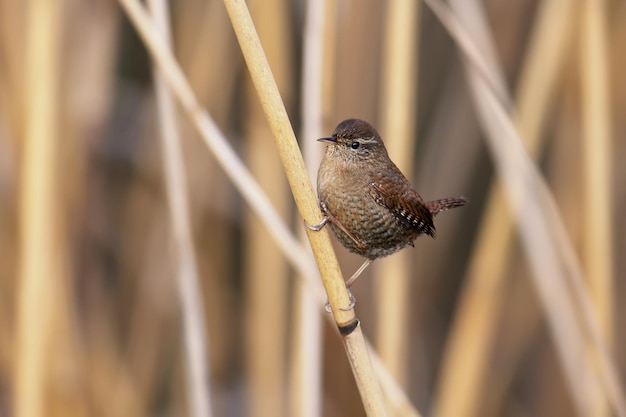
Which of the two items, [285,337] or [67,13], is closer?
[67,13]

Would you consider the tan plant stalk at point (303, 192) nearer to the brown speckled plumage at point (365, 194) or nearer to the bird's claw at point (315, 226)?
the bird's claw at point (315, 226)

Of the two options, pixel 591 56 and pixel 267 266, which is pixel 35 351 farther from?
pixel 591 56

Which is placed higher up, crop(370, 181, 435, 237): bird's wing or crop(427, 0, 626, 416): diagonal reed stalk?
crop(370, 181, 435, 237): bird's wing

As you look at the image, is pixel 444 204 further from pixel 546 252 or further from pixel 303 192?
pixel 303 192

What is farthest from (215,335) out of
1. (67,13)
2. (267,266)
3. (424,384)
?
(67,13)

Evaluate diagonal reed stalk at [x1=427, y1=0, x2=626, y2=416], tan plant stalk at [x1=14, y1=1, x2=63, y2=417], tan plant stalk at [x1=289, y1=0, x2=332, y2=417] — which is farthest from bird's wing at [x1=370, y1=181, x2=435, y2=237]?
tan plant stalk at [x1=14, y1=1, x2=63, y2=417]

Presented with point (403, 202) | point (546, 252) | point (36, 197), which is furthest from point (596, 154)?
point (36, 197)

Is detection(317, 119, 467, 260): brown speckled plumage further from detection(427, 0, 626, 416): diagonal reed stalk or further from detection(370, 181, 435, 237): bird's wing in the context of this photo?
detection(427, 0, 626, 416): diagonal reed stalk

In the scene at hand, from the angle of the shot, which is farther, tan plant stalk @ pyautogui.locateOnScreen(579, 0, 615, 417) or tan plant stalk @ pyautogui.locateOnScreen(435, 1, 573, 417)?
tan plant stalk @ pyautogui.locateOnScreen(435, 1, 573, 417)
